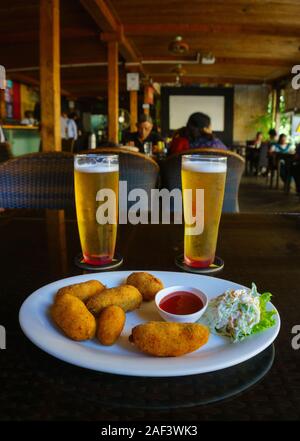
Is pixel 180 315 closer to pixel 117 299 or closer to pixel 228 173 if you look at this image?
pixel 117 299

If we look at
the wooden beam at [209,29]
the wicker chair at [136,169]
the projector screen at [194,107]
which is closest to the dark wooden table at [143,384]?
the wicker chair at [136,169]

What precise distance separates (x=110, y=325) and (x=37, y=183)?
160cm

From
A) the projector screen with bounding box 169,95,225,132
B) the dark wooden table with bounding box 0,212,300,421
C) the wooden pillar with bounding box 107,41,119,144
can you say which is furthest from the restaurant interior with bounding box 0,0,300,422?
the projector screen with bounding box 169,95,225,132

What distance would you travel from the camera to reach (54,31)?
4.70 metres

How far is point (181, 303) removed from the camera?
0.61 meters

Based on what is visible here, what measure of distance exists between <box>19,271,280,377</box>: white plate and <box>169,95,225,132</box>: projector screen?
19035 millimetres

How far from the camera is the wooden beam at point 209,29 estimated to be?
25.7 feet

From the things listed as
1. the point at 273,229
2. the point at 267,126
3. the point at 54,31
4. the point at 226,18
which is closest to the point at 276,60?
the point at 226,18

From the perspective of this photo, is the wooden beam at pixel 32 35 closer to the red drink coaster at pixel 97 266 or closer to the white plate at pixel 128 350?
the red drink coaster at pixel 97 266

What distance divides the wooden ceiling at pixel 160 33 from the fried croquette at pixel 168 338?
20.0 feet

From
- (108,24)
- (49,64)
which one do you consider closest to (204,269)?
(49,64)

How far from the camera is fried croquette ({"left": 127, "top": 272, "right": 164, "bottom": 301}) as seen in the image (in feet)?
2.10

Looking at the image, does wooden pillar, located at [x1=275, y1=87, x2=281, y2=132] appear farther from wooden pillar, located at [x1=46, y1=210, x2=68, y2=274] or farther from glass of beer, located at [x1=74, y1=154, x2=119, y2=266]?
glass of beer, located at [x1=74, y1=154, x2=119, y2=266]
